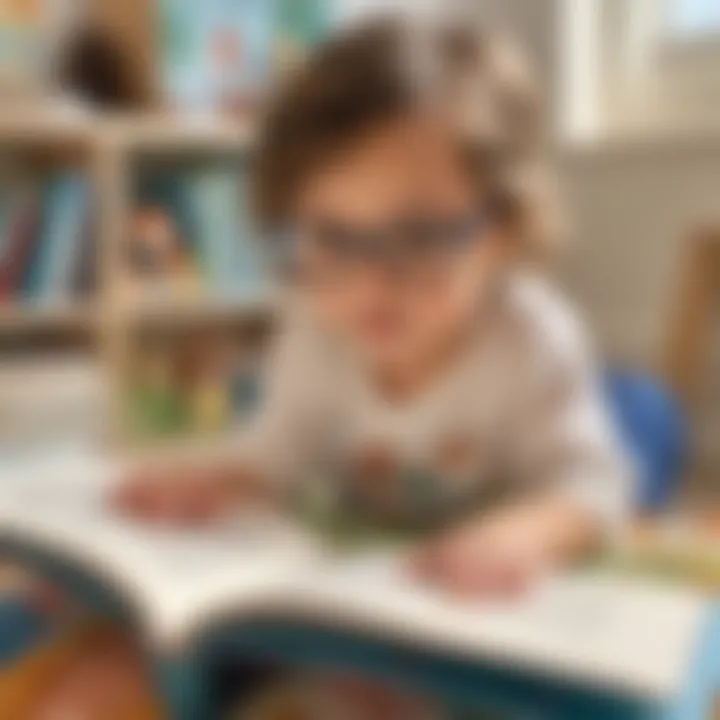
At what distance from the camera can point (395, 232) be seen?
1.91ft

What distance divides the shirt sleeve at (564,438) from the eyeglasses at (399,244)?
9 centimetres

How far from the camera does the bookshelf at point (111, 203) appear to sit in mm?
1152

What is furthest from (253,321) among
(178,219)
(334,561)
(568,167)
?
(334,561)

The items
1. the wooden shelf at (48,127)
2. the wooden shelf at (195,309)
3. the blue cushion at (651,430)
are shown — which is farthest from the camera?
the wooden shelf at (195,309)

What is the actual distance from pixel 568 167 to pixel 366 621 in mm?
885

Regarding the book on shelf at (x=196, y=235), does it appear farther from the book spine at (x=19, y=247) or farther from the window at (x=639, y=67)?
the window at (x=639, y=67)

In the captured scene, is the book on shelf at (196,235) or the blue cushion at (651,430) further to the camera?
the book on shelf at (196,235)

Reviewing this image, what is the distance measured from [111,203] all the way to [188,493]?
2.04ft

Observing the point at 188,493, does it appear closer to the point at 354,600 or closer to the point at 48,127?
the point at 354,600

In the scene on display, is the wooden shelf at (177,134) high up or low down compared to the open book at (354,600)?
up

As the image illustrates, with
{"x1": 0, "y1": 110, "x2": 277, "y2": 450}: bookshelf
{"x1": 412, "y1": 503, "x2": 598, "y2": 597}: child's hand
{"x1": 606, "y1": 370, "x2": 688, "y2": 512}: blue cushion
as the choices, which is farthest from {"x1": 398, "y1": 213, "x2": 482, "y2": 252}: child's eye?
{"x1": 0, "y1": 110, "x2": 277, "y2": 450}: bookshelf

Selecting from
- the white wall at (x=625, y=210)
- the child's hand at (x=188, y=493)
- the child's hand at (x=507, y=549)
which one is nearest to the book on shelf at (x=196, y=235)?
the white wall at (x=625, y=210)

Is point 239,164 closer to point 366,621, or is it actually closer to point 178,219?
point 178,219

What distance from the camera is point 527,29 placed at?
4.03 ft
